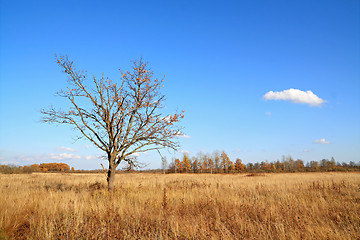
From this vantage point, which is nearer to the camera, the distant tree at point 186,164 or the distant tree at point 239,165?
the distant tree at point 186,164

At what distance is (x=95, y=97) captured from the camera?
9586 millimetres

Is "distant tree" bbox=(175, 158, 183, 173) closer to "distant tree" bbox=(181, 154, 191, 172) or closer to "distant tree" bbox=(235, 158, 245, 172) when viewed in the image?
"distant tree" bbox=(181, 154, 191, 172)

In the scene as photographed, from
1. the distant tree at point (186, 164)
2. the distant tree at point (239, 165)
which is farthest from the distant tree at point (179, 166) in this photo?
the distant tree at point (239, 165)

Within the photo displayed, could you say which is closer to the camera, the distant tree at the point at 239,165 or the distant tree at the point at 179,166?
the distant tree at the point at 179,166

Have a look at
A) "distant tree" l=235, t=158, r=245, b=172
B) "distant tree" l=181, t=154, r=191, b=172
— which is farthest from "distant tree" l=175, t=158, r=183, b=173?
"distant tree" l=235, t=158, r=245, b=172

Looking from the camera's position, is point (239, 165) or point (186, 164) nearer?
point (186, 164)

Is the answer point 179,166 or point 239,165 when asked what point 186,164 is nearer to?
point 179,166

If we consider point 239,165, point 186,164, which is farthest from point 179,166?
point 239,165

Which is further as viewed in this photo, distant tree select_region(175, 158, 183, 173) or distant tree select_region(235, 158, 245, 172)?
distant tree select_region(235, 158, 245, 172)

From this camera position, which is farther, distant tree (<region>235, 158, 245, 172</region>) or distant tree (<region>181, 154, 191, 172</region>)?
distant tree (<region>235, 158, 245, 172</region>)

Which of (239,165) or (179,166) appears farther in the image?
(239,165)

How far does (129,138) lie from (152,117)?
4.84 feet

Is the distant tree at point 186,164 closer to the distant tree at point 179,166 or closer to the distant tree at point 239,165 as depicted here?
the distant tree at point 179,166

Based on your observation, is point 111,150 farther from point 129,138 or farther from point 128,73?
point 128,73
